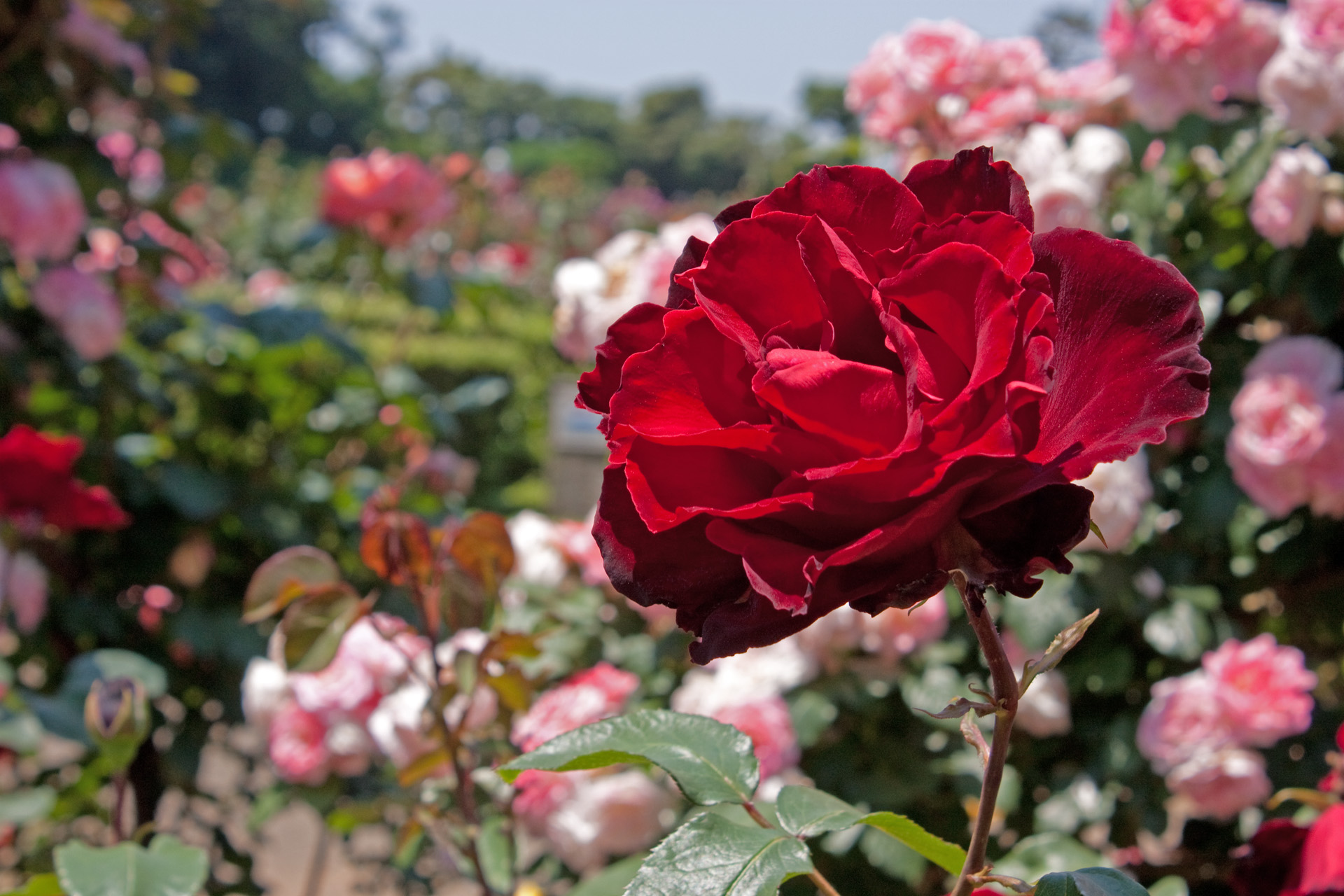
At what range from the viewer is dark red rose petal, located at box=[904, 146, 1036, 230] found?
389mm

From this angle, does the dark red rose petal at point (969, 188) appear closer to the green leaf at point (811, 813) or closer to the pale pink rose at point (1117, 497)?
the green leaf at point (811, 813)

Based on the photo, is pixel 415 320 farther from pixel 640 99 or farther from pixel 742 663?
pixel 640 99

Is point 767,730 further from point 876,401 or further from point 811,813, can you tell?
point 876,401

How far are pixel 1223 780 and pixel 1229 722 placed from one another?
0.06 m

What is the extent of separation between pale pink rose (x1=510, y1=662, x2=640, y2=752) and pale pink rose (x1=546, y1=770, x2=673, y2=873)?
73mm

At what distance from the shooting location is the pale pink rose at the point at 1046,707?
1075 millimetres

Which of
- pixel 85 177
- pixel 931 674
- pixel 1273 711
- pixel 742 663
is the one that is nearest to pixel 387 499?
pixel 742 663

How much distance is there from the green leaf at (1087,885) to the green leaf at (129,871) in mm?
478

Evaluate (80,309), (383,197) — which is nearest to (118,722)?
(80,309)

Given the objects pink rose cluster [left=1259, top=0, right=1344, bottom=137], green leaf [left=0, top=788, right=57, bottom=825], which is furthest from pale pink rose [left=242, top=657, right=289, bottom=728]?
pink rose cluster [left=1259, top=0, right=1344, bottom=137]

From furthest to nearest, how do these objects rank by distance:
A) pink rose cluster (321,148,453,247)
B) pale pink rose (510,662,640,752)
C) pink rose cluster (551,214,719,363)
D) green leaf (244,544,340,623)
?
1. pink rose cluster (321,148,453,247)
2. pink rose cluster (551,214,719,363)
3. pale pink rose (510,662,640,752)
4. green leaf (244,544,340,623)

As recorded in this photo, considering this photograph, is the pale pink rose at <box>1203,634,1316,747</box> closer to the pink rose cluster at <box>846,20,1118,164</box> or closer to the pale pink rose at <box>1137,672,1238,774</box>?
the pale pink rose at <box>1137,672,1238,774</box>

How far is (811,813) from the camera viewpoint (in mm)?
456

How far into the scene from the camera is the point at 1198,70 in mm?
1239
